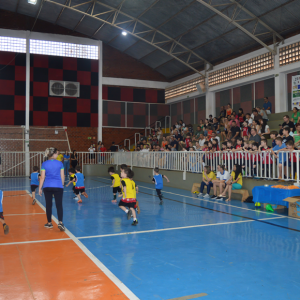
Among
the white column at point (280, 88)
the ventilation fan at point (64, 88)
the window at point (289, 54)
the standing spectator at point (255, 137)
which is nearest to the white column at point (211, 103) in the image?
the white column at point (280, 88)

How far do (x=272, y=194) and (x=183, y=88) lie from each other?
19.6 m

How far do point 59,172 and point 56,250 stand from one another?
6.44ft

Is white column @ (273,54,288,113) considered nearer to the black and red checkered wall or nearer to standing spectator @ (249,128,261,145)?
standing spectator @ (249,128,261,145)

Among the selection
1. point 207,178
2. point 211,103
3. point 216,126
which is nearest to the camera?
point 207,178

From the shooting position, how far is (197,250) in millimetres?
5219

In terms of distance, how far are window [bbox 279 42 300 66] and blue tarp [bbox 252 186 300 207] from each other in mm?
10766

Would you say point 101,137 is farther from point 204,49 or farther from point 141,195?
point 141,195

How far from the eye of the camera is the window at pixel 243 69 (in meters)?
18.8

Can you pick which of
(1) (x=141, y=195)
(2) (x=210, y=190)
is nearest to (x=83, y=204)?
(1) (x=141, y=195)

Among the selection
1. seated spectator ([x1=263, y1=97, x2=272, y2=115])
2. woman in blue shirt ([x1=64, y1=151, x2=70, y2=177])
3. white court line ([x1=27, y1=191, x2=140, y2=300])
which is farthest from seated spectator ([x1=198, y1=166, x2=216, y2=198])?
woman in blue shirt ([x1=64, y1=151, x2=70, y2=177])

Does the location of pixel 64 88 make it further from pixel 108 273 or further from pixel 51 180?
pixel 108 273

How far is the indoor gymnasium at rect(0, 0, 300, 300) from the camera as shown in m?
4.32

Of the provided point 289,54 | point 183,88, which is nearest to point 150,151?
point 289,54

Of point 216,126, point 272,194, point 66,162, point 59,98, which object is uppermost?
point 59,98
